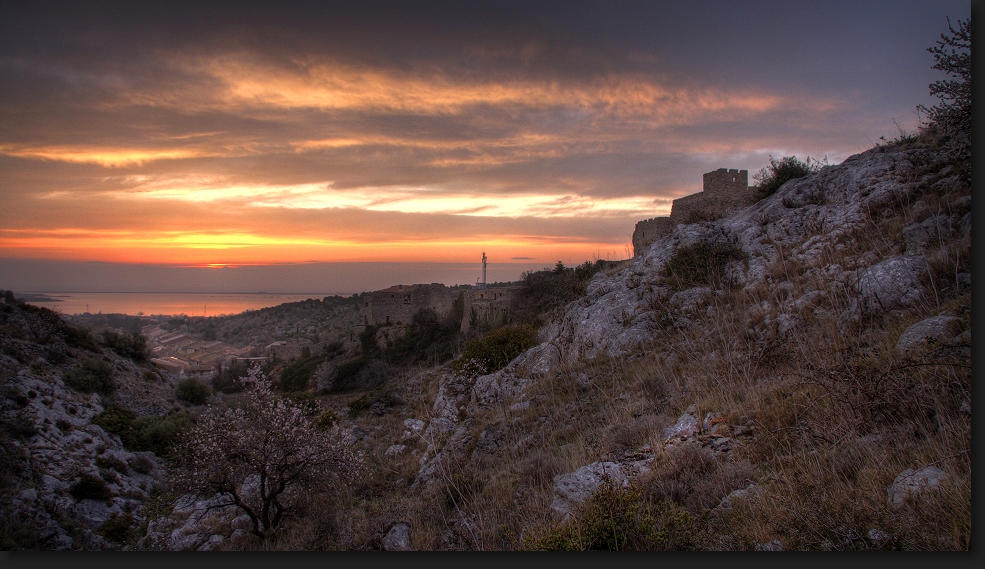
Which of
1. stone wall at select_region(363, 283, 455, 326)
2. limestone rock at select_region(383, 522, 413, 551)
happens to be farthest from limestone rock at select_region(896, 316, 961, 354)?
stone wall at select_region(363, 283, 455, 326)

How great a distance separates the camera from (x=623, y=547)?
238 cm

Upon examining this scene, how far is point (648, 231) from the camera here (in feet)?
56.5

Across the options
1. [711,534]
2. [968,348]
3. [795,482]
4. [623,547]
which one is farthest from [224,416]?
[968,348]

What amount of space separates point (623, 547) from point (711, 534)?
0.49m

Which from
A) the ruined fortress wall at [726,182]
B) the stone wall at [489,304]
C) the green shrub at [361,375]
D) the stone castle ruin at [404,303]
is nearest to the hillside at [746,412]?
the ruined fortress wall at [726,182]

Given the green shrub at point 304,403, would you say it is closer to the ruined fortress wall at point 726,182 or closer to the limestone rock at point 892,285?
the limestone rock at point 892,285

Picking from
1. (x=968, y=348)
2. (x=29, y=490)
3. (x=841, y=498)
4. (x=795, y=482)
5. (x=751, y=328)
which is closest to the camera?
(x=841, y=498)

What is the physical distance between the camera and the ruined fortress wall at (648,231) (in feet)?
53.9

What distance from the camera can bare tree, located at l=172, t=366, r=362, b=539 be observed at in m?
4.79

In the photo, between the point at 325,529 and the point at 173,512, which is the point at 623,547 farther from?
the point at 173,512

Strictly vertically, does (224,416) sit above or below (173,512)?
above

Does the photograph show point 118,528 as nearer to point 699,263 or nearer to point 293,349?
point 699,263

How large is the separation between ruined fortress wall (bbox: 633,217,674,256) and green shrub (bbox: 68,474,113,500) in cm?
1613

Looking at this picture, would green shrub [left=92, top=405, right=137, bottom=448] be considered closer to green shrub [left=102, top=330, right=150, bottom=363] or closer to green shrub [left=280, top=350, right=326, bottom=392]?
green shrub [left=102, top=330, right=150, bottom=363]
